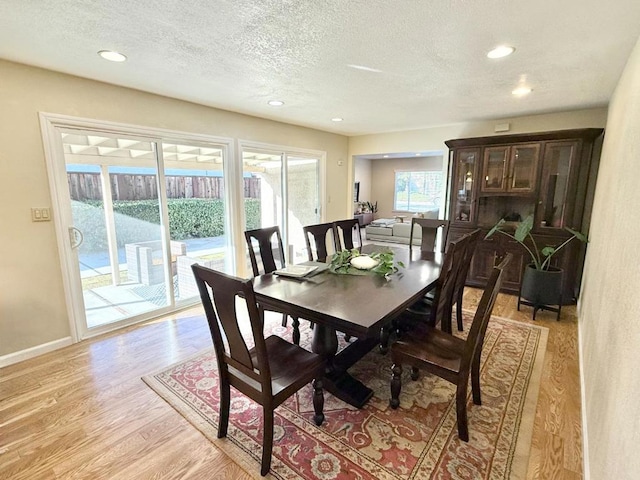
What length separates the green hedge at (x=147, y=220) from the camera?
2898 mm

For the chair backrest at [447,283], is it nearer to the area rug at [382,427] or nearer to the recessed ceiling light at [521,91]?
the area rug at [382,427]

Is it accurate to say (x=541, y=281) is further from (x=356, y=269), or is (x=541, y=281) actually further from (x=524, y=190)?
(x=356, y=269)

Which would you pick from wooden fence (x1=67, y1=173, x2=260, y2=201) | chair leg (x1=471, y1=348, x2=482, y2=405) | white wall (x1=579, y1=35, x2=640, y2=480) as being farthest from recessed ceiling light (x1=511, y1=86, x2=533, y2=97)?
wooden fence (x1=67, y1=173, x2=260, y2=201)

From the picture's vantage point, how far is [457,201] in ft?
14.2

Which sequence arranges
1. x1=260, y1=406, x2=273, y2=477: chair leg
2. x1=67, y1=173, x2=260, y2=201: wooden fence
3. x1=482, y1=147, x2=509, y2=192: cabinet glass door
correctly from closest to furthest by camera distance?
x1=260, y1=406, x2=273, y2=477: chair leg
x1=67, y1=173, x2=260, y2=201: wooden fence
x1=482, y1=147, x2=509, y2=192: cabinet glass door

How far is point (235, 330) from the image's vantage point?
4.94ft

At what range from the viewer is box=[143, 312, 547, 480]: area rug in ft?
5.21

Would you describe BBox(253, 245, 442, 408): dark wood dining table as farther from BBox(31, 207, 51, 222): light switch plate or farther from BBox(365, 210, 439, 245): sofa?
BBox(365, 210, 439, 245): sofa

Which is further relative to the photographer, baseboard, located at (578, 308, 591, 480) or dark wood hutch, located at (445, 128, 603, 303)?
dark wood hutch, located at (445, 128, 603, 303)

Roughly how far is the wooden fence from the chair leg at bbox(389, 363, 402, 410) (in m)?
2.87

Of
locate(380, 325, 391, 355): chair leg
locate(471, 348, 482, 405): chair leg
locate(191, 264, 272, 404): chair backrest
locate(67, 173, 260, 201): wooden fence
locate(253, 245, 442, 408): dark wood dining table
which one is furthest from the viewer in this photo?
locate(67, 173, 260, 201): wooden fence

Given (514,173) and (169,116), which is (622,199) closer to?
(514,173)

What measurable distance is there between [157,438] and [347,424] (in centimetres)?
110

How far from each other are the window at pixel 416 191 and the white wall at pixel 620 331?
326 inches
